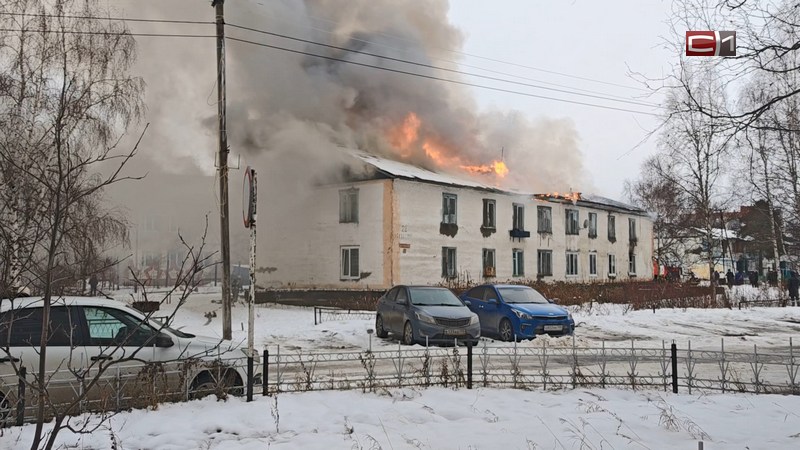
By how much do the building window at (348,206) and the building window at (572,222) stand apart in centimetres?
1478

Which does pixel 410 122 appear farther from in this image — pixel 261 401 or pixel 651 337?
pixel 261 401

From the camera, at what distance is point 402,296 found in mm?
15172

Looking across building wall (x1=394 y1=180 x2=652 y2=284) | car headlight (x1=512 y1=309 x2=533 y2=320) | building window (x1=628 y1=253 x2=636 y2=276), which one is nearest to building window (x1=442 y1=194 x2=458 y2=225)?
building wall (x1=394 y1=180 x2=652 y2=284)

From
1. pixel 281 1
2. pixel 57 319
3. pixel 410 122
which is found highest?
pixel 281 1

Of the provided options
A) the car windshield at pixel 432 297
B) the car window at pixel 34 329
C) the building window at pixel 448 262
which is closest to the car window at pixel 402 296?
the car windshield at pixel 432 297

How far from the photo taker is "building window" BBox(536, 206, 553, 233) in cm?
3355

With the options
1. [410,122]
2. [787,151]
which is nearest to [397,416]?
[787,151]

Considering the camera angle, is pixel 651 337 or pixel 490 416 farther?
pixel 651 337

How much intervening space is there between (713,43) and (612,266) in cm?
3531

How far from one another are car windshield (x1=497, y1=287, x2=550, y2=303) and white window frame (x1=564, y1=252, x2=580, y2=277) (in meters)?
19.7

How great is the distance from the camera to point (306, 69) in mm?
25969

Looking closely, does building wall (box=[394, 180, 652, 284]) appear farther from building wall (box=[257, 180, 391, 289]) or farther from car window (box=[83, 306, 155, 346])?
car window (box=[83, 306, 155, 346])

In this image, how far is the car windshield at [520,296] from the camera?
16.0m

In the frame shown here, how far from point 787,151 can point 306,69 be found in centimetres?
1900
